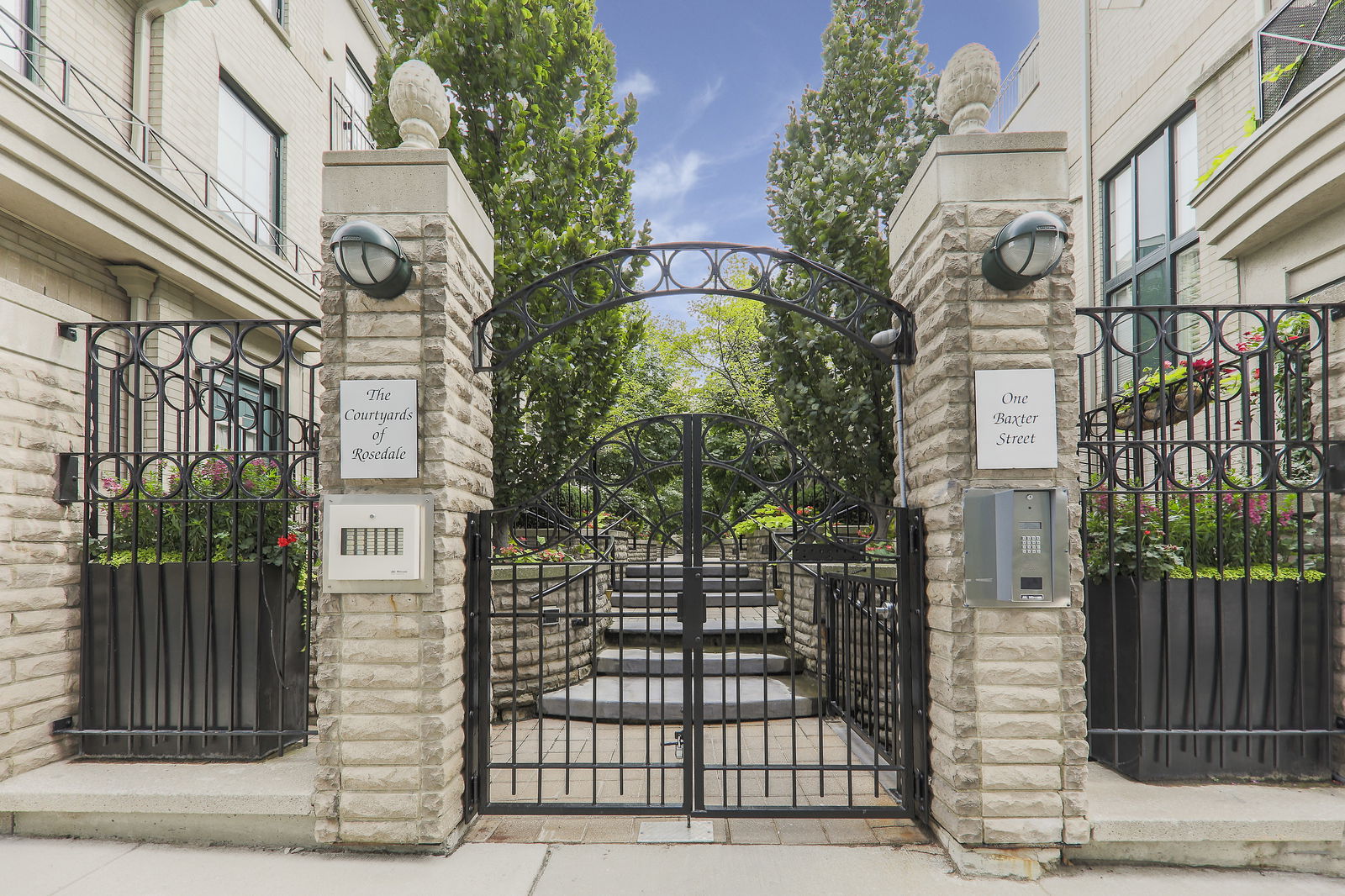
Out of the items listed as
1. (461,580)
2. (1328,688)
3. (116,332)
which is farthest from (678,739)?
(116,332)

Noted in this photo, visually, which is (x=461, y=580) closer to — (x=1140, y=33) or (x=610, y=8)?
(x=610, y=8)

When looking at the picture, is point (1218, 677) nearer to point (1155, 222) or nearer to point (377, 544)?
point (377, 544)

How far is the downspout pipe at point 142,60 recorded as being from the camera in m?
6.85

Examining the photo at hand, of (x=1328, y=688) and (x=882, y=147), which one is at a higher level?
(x=882, y=147)

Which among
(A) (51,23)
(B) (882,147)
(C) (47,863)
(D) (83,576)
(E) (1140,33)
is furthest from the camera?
(E) (1140,33)

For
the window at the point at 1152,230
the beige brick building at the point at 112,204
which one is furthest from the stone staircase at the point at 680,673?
the window at the point at 1152,230

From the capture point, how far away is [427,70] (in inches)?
144

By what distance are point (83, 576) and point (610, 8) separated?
275 inches

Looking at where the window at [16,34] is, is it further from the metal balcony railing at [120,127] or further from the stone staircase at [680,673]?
the stone staircase at [680,673]

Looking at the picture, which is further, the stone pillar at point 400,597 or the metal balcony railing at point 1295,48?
the metal balcony railing at point 1295,48

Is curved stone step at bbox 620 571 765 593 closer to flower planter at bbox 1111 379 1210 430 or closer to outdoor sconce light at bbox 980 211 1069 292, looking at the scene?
flower planter at bbox 1111 379 1210 430

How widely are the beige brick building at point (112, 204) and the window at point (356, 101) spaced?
0.46 metres

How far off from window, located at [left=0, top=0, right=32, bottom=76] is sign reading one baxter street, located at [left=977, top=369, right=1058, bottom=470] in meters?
7.79

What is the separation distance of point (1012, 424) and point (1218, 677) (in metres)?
1.90
